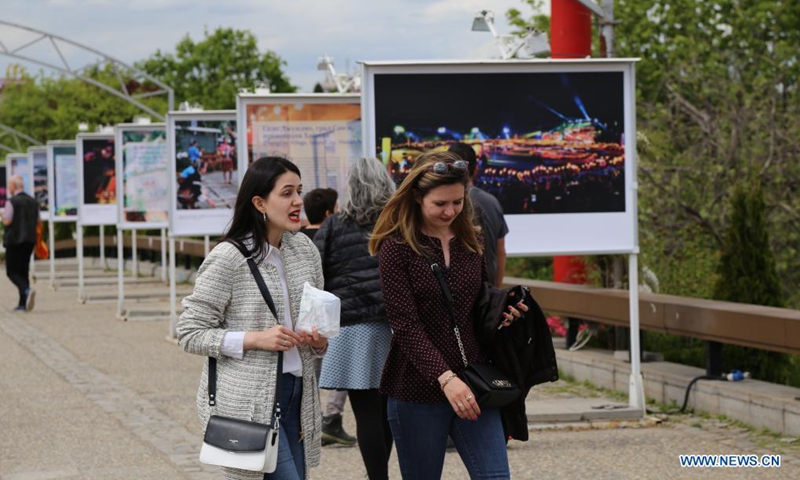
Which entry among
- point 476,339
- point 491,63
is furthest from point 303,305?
point 491,63

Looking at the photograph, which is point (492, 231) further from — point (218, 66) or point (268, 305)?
point (218, 66)

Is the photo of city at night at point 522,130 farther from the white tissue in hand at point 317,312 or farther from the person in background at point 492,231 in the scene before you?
the white tissue in hand at point 317,312

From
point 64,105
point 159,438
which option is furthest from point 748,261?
point 64,105

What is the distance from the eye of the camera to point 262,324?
5.07m

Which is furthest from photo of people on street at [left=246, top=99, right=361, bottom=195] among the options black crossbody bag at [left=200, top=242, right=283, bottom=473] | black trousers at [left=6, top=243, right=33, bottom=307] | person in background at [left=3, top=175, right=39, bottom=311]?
black trousers at [left=6, top=243, right=33, bottom=307]

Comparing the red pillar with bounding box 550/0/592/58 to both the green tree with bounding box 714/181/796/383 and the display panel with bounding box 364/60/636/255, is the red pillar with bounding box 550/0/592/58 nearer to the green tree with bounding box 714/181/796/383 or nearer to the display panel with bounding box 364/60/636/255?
the green tree with bounding box 714/181/796/383

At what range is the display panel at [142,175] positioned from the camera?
69.7 feet

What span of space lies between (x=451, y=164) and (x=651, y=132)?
530 inches

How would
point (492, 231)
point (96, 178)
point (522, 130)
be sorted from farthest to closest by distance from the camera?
point (96, 178), point (522, 130), point (492, 231)

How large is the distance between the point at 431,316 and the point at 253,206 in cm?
71

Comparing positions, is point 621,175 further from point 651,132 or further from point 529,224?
point 651,132

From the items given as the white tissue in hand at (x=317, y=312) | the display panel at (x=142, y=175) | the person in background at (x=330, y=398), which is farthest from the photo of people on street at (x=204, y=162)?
the white tissue in hand at (x=317, y=312)

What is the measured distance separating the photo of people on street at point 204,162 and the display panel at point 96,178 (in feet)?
27.5

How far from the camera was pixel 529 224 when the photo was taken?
428 inches
